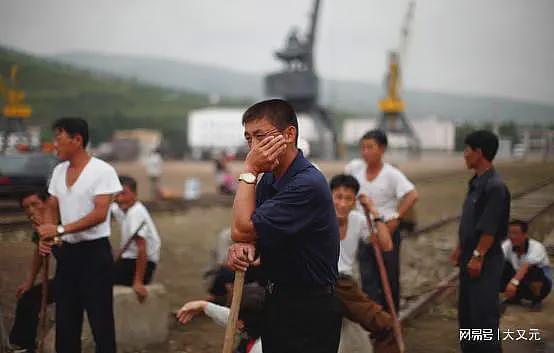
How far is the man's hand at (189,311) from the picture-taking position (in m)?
2.80

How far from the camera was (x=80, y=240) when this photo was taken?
3.81m

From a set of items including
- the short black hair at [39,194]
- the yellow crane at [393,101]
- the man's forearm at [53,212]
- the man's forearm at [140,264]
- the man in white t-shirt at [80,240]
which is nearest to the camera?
the man in white t-shirt at [80,240]

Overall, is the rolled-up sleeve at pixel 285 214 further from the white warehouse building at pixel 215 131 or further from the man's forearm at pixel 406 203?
the white warehouse building at pixel 215 131

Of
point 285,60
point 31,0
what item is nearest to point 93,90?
point 285,60

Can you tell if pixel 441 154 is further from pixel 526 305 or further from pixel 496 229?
pixel 496 229

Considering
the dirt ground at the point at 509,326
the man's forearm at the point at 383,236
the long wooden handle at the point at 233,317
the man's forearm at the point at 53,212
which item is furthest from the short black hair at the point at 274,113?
the dirt ground at the point at 509,326

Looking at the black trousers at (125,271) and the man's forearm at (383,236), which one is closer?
the man's forearm at (383,236)

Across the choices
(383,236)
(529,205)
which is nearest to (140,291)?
(383,236)

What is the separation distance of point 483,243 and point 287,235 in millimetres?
2153

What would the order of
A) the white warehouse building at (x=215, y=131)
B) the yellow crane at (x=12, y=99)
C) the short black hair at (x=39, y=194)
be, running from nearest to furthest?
the short black hair at (x=39, y=194)
the yellow crane at (x=12, y=99)
the white warehouse building at (x=215, y=131)

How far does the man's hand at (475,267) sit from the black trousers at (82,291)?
7.84ft

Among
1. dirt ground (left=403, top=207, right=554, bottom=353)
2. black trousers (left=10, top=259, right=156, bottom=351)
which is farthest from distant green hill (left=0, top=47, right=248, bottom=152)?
black trousers (left=10, top=259, right=156, bottom=351)

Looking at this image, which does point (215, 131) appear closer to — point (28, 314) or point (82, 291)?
point (28, 314)

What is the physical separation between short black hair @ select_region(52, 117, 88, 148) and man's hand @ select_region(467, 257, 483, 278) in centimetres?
269
